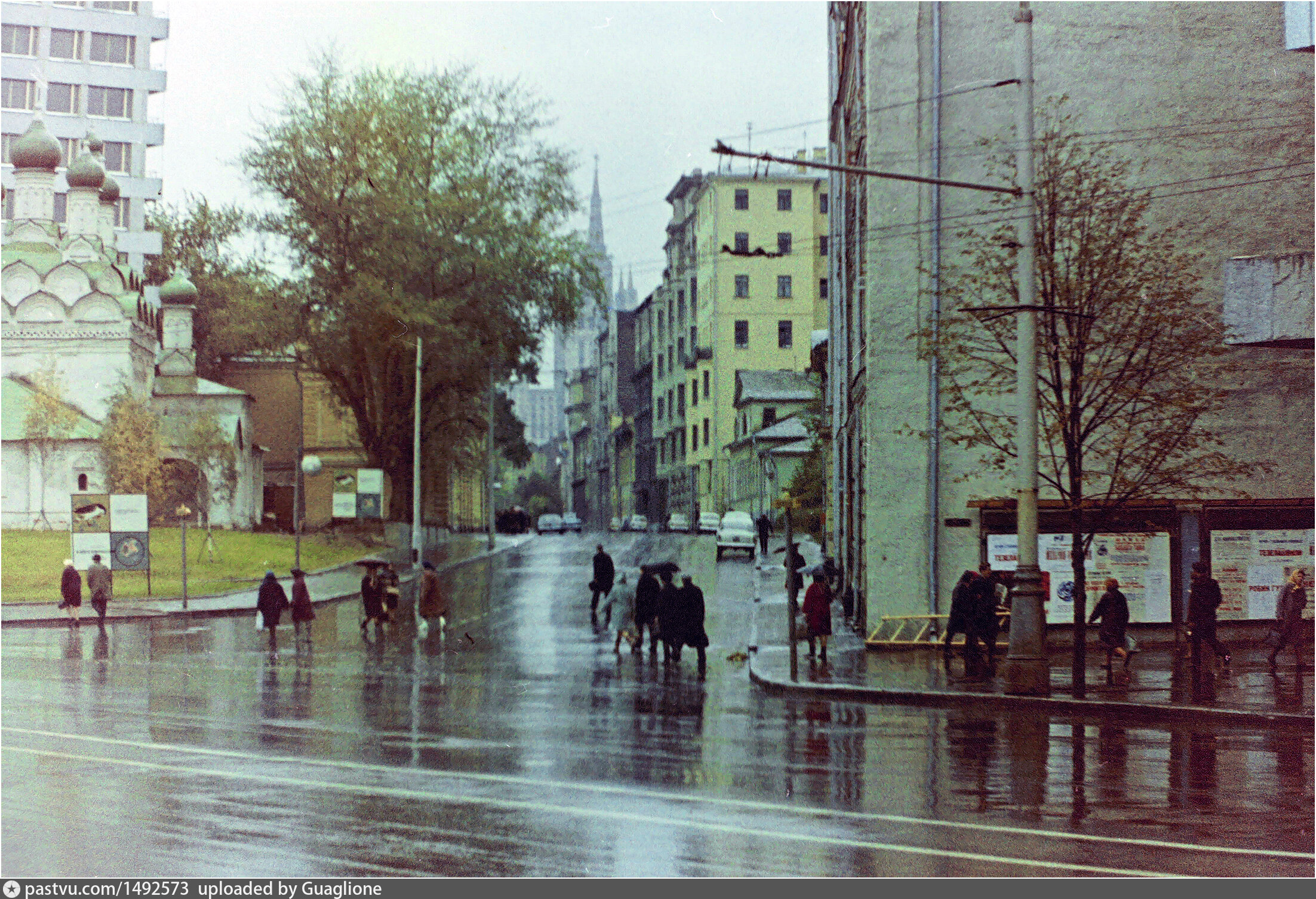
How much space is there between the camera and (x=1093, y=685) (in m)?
20.6

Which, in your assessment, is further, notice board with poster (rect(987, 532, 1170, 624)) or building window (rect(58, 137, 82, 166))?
building window (rect(58, 137, 82, 166))

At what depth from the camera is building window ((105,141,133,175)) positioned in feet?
259

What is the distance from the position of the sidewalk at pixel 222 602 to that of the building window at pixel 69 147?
2592cm

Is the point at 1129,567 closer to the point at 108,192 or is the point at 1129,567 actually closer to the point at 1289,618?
the point at 1289,618

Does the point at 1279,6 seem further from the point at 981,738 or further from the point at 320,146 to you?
the point at 320,146

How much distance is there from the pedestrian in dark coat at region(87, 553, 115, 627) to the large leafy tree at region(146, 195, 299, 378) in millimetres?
20488

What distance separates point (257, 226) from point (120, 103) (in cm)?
3027

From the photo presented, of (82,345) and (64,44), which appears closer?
(82,345)

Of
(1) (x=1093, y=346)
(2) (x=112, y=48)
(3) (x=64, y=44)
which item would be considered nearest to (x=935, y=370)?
(1) (x=1093, y=346)

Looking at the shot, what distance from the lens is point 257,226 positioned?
53125 millimetres

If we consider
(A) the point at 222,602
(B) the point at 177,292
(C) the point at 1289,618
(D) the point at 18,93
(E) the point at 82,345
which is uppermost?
(D) the point at 18,93

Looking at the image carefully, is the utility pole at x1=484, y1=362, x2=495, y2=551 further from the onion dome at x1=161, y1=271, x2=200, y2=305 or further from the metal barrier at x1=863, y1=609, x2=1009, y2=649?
the metal barrier at x1=863, y1=609, x2=1009, y2=649

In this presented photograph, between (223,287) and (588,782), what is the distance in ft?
151

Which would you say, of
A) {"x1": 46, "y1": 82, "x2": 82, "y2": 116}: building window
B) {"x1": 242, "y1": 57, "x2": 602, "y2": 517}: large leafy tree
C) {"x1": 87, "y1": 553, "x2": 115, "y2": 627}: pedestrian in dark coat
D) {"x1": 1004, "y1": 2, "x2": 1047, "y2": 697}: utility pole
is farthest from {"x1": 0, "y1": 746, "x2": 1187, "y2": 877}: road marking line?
{"x1": 46, "y1": 82, "x2": 82, "y2": 116}: building window
